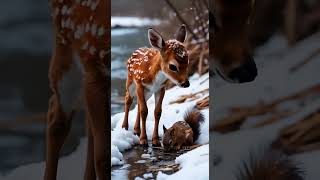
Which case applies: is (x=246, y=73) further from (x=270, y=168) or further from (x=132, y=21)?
(x=132, y=21)

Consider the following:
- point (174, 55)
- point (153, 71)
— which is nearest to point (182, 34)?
point (174, 55)

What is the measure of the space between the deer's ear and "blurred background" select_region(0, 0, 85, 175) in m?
0.63

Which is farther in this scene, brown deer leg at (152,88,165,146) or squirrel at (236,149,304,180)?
brown deer leg at (152,88,165,146)

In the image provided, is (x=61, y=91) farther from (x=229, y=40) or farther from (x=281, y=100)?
(x=281, y=100)

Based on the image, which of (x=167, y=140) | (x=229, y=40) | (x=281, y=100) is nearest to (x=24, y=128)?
(x=167, y=140)

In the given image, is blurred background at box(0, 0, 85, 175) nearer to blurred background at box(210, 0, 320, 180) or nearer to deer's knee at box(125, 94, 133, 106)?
deer's knee at box(125, 94, 133, 106)

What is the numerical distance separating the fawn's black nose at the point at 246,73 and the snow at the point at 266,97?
0.08 feet

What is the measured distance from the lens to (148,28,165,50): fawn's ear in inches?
104

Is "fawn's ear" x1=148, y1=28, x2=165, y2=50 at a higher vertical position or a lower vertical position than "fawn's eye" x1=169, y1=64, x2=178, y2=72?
higher

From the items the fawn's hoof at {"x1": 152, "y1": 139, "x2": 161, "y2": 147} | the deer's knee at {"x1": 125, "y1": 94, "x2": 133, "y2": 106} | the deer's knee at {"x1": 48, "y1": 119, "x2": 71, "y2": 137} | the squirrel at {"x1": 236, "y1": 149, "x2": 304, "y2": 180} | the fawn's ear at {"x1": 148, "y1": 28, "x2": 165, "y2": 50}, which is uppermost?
the fawn's ear at {"x1": 148, "y1": 28, "x2": 165, "y2": 50}

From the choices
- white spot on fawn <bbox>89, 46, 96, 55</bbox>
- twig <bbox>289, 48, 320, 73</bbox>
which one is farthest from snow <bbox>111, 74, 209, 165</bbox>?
twig <bbox>289, 48, 320, 73</bbox>

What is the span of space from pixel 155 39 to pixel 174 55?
124 mm

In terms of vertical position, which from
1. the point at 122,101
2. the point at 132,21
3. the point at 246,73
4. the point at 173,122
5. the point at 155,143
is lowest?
the point at 155,143

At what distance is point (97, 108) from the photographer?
2666 mm
